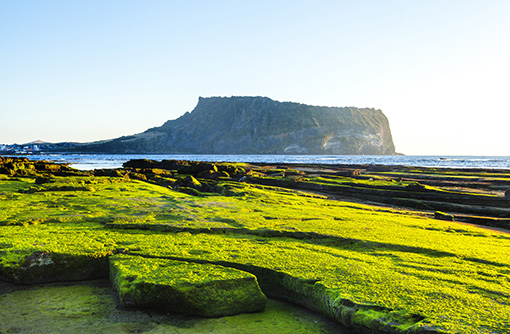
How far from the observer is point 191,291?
428 cm

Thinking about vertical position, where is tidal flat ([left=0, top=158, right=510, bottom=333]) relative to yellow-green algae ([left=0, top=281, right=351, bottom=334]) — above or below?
above

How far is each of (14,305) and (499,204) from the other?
62.0 feet

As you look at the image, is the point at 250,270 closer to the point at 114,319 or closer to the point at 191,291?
the point at 191,291

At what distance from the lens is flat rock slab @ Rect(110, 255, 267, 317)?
4.29m

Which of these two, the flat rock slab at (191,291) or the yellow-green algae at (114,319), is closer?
the yellow-green algae at (114,319)

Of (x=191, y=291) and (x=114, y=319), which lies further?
(x=191, y=291)

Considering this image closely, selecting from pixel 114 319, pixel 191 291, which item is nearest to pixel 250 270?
pixel 191 291

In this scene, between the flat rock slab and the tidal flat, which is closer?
the tidal flat

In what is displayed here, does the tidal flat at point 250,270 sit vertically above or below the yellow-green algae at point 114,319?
above

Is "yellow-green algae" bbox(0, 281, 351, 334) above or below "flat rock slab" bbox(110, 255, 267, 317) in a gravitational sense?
below

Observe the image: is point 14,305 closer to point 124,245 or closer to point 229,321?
point 124,245

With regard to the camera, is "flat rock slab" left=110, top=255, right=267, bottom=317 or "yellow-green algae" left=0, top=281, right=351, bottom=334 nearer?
"yellow-green algae" left=0, top=281, right=351, bottom=334

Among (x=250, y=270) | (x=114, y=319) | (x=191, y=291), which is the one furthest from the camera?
(x=250, y=270)

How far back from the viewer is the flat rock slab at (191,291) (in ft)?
14.1
